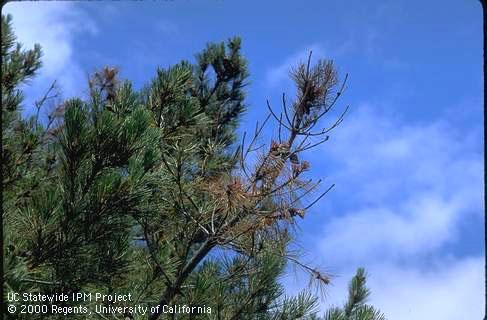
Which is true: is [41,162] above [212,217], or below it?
above

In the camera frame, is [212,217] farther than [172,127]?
No

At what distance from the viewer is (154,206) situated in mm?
1919

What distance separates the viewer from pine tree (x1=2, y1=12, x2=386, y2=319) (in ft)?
5.75

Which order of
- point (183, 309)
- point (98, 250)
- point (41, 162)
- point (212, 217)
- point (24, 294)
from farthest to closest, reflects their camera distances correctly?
1. point (41, 162)
2. point (183, 309)
3. point (212, 217)
4. point (98, 250)
5. point (24, 294)

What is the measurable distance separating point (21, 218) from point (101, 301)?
0.49m

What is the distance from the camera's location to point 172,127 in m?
2.38

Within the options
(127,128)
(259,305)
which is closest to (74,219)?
(127,128)

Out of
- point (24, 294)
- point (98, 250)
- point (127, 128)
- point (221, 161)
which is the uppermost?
point (221, 161)

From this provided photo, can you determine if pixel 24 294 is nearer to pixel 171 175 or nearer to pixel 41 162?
pixel 171 175

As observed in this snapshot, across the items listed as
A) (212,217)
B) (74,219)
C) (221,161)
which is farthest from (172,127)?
(74,219)

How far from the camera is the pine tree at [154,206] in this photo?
5.75ft

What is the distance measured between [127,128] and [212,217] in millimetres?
386

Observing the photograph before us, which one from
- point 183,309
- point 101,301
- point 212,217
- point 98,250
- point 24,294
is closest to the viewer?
point 24,294

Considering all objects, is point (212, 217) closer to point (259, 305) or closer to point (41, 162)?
point (259, 305)
